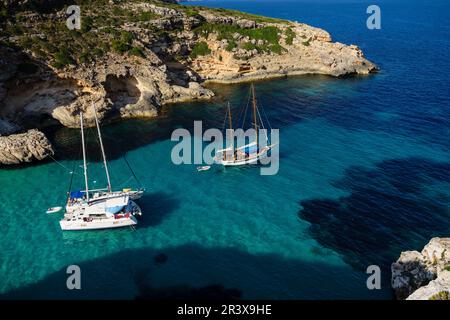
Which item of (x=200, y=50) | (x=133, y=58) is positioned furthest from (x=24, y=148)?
(x=200, y=50)

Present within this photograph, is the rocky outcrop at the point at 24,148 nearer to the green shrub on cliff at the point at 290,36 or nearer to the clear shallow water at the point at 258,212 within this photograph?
the clear shallow water at the point at 258,212

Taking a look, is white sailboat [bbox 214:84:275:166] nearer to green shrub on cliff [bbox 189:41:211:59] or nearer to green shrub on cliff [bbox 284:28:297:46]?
green shrub on cliff [bbox 189:41:211:59]

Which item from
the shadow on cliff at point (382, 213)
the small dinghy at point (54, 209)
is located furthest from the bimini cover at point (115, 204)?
the shadow on cliff at point (382, 213)

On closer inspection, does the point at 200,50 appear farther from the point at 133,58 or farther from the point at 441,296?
the point at 441,296

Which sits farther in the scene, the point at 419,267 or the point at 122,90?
the point at 122,90

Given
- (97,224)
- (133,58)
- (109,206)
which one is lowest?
(97,224)

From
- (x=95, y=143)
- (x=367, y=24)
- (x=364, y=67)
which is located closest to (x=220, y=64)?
(x=364, y=67)

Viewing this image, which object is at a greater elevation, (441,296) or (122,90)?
(122,90)
